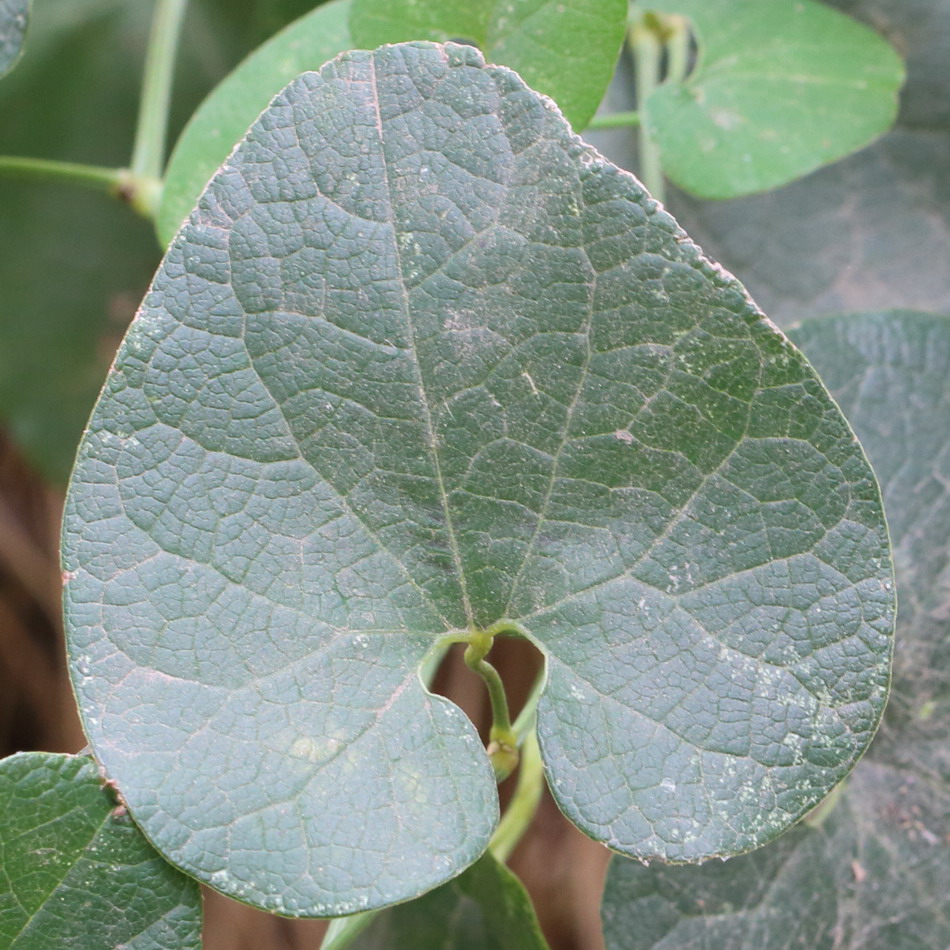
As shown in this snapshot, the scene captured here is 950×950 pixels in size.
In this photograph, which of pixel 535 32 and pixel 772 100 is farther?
pixel 772 100

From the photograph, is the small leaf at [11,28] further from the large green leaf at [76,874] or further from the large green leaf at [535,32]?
the large green leaf at [76,874]

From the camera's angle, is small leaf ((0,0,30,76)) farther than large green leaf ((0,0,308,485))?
No

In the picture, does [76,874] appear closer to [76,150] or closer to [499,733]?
[499,733]

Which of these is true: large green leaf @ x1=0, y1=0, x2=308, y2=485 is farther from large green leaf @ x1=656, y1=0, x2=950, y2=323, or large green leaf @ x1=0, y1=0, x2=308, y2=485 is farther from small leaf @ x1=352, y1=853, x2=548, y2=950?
small leaf @ x1=352, y1=853, x2=548, y2=950

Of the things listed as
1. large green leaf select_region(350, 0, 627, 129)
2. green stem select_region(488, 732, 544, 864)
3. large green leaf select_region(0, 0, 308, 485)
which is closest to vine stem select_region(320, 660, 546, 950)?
green stem select_region(488, 732, 544, 864)

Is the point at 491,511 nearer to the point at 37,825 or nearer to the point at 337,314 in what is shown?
the point at 337,314

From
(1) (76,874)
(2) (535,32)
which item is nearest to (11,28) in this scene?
(2) (535,32)

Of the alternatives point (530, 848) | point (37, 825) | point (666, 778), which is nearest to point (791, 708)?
point (666, 778)
